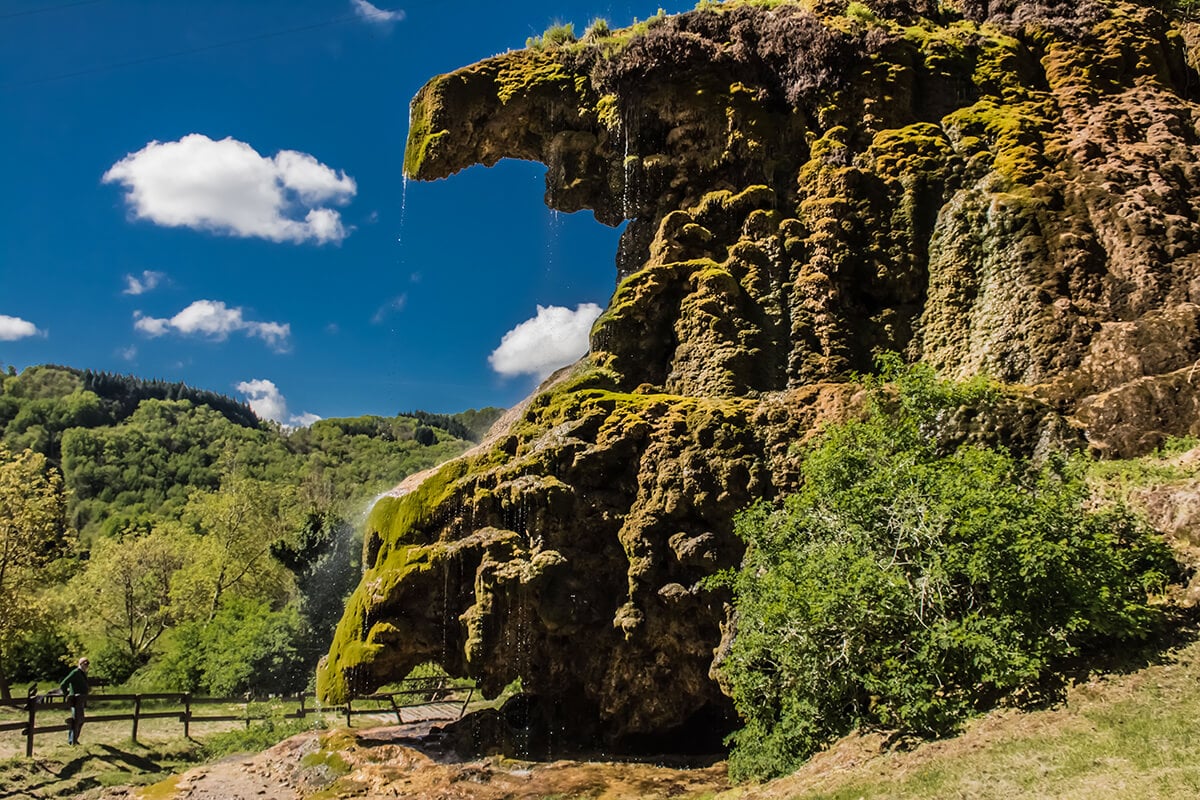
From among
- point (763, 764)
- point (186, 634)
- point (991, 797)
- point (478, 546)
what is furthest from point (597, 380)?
point (186, 634)

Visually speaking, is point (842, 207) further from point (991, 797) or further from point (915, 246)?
point (991, 797)

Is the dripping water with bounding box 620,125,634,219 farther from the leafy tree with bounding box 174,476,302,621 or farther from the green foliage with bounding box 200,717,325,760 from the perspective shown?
the leafy tree with bounding box 174,476,302,621

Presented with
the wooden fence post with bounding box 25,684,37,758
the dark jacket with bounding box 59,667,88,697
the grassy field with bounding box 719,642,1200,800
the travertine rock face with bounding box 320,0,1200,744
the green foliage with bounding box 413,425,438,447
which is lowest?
the wooden fence post with bounding box 25,684,37,758

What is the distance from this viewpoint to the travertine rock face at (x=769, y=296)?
14867 mm

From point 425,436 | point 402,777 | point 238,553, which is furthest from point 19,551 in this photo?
point 425,436

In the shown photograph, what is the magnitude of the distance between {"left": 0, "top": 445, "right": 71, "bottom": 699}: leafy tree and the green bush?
2522 centimetres

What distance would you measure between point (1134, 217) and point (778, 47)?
989cm

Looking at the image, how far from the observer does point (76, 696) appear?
18.1 meters

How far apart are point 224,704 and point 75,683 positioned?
10.9 m

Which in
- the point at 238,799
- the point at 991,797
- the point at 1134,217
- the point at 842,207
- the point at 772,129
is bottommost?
the point at 238,799

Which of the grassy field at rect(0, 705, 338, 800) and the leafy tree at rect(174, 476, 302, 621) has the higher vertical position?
the leafy tree at rect(174, 476, 302, 621)

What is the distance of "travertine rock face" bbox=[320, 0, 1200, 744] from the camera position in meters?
14.9

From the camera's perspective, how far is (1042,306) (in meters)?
15.6

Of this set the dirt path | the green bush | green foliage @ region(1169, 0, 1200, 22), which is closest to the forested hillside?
the dirt path
